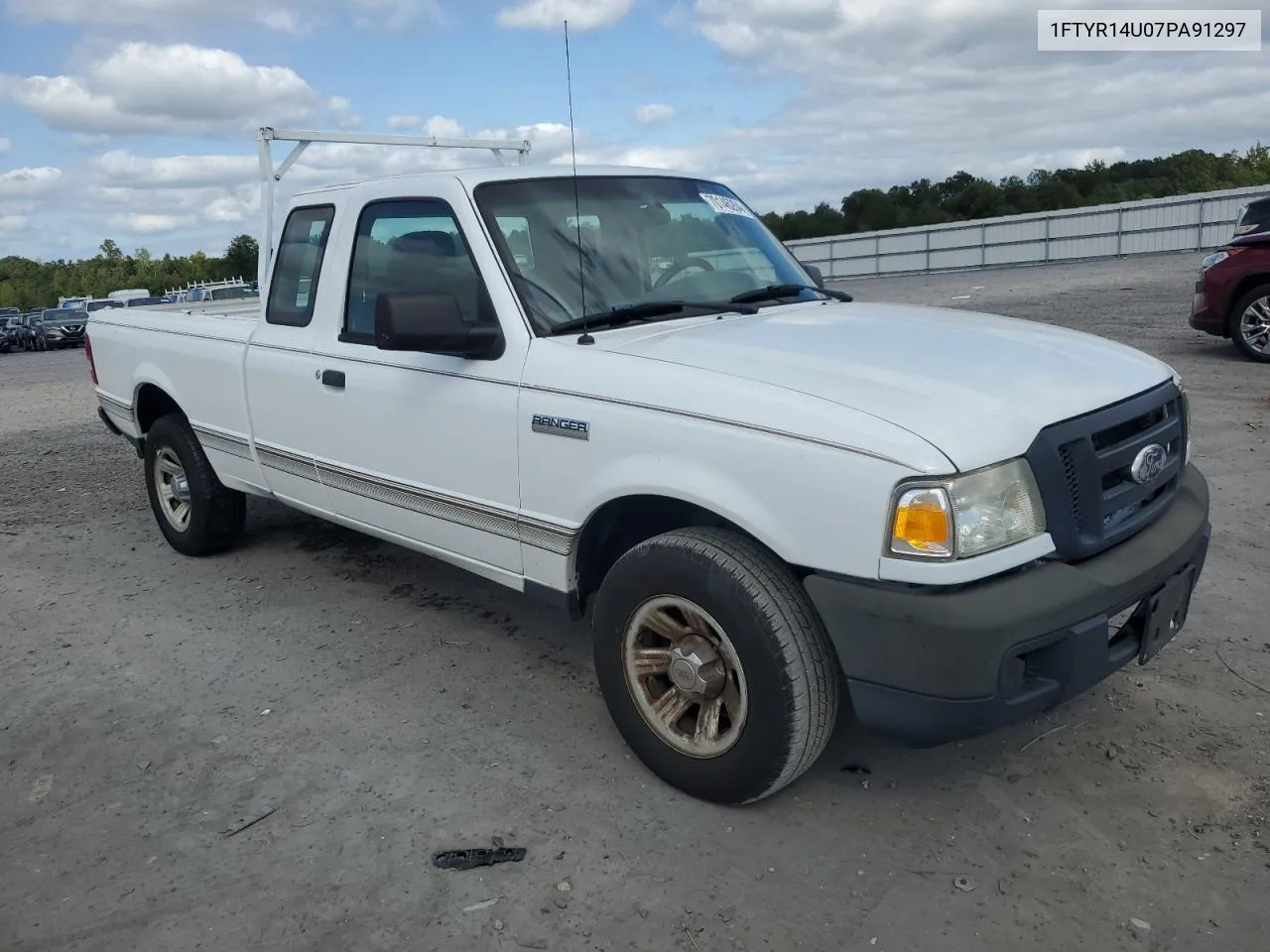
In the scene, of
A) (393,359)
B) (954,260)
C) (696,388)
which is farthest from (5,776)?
(954,260)

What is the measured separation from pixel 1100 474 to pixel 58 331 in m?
36.8

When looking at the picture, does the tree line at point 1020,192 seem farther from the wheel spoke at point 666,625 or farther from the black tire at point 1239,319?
the wheel spoke at point 666,625

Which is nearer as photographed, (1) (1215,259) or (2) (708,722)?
(2) (708,722)

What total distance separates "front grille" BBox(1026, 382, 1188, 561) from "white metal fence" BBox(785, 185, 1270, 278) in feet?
82.0

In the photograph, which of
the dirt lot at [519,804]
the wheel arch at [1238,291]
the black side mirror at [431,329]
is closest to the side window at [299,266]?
the black side mirror at [431,329]

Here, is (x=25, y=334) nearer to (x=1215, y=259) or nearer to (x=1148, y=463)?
(x=1215, y=259)

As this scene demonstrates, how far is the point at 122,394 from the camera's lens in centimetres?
612

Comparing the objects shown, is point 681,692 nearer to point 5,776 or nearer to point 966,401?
point 966,401

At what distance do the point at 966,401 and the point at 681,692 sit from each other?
1.19 meters

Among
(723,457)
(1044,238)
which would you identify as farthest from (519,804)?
(1044,238)

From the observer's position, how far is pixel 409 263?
4.08 meters

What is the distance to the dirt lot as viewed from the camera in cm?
269

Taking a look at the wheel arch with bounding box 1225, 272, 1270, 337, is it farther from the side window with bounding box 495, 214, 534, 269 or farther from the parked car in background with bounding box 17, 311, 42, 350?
the parked car in background with bounding box 17, 311, 42, 350

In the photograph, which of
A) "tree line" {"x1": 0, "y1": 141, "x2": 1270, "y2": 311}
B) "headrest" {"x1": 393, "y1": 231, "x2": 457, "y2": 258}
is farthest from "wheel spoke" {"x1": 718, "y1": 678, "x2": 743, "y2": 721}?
"tree line" {"x1": 0, "y1": 141, "x2": 1270, "y2": 311}
